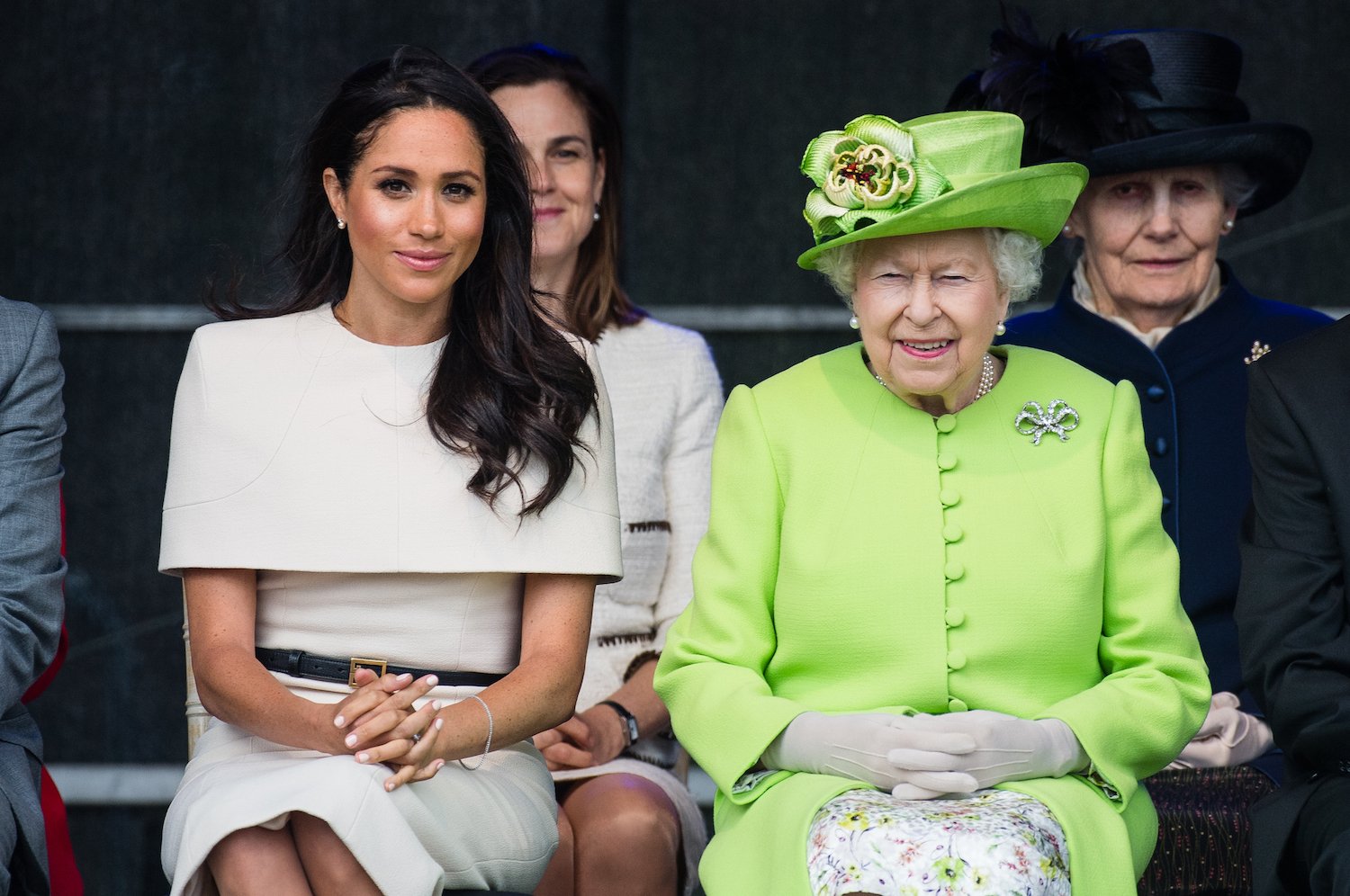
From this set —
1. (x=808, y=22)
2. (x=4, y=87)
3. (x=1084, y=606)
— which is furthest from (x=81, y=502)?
(x=1084, y=606)

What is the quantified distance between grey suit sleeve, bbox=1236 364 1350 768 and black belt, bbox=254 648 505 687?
142 centimetres

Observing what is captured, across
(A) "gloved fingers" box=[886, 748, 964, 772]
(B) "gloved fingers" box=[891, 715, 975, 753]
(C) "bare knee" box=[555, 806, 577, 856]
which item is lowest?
(C) "bare knee" box=[555, 806, 577, 856]

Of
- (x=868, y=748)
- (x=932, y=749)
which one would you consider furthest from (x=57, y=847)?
(x=932, y=749)

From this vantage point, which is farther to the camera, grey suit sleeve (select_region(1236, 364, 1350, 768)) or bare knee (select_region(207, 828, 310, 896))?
grey suit sleeve (select_region(1236, 364, 1350, 768))

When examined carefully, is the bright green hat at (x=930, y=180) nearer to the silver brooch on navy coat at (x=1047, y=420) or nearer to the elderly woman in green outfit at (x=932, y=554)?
the elderly woman in green outfit at (x=932, y=554)

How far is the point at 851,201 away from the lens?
3.27 meters

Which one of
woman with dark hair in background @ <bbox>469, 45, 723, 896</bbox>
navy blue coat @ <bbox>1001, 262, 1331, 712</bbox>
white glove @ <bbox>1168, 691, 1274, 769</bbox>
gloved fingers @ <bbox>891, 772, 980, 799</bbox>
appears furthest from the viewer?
navy blue coat @ <bbox>1001, 262, 1331, 712</bbox>

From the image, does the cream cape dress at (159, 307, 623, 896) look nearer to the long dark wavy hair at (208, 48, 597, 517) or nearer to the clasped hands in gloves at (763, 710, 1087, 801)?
the long dark wavy hair at (208, 48, 597, 517)

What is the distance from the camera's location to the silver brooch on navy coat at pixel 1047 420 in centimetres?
339

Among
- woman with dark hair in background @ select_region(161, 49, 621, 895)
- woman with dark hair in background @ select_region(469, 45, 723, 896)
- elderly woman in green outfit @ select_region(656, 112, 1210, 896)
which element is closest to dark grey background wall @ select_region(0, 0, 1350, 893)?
woman with dark hair in background @ select_region(469, 45, 723, 896)

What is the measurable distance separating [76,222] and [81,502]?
82cm

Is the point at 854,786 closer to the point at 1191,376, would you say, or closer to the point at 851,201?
the point at 851,201

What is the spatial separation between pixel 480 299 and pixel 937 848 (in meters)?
1.44

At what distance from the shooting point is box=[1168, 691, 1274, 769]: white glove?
12.8 ft
